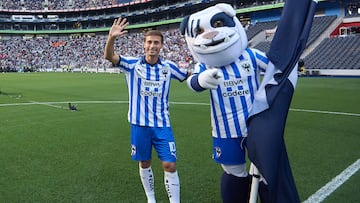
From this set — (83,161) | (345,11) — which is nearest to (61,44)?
(345,11)

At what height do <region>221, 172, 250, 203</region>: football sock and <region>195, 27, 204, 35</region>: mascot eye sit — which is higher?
<region>195, 27, 204, 35</region>: mascot eye

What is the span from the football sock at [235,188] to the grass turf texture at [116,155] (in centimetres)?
118

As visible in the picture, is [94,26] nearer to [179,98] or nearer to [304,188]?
[179,98]

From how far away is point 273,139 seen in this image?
281cm

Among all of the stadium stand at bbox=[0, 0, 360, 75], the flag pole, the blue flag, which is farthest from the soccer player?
the stadium stand at bbox=[0, 0, 360, 75]

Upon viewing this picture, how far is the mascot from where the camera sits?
2.92 metres

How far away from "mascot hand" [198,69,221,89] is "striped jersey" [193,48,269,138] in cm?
22

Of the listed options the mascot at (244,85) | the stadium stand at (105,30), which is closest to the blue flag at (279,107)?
the mascot at (244,85)

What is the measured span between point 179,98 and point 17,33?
7430cm

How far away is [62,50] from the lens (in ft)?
236

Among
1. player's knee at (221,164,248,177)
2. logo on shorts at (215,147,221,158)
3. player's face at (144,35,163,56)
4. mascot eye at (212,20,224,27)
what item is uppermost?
mascot eye at (212,20,224,27)

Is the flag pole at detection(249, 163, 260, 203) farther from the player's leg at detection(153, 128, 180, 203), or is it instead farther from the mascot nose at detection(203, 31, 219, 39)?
the player's leg at detection(153, 128, 180, 203)

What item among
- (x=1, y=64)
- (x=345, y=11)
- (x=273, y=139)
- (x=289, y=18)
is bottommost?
(x=1, y=64)

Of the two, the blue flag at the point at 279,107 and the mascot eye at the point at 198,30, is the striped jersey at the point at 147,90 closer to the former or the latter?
the mascot eye at the point at 198,30
